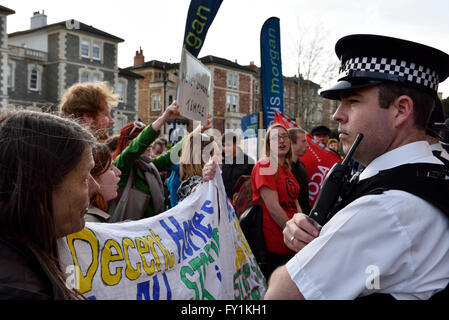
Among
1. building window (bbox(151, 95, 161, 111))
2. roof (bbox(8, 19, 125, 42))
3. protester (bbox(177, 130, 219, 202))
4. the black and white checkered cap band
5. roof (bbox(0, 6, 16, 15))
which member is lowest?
protester (bbox(177, 130, 219, 202))

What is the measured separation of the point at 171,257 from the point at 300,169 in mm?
3292

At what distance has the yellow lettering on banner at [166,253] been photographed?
2.65 m

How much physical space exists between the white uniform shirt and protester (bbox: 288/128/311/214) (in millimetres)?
3837

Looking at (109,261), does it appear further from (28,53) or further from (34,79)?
(28,53)

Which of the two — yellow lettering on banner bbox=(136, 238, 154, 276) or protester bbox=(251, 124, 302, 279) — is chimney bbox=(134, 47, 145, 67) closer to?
protester bbox=(251, 124, 302, 279)

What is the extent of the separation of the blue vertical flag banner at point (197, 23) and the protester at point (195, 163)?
951 mm

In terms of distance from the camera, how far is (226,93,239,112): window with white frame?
58.1 m

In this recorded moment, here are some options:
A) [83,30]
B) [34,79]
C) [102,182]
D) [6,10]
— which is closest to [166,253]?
[102,182]

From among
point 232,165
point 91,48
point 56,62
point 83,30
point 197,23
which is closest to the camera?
point 197,23

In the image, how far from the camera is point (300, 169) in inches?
222

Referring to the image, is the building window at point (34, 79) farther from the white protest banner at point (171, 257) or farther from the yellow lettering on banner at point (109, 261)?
the yellow lettering on banner at point (109, 261)

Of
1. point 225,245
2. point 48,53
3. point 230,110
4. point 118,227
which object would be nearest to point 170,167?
point 225,245

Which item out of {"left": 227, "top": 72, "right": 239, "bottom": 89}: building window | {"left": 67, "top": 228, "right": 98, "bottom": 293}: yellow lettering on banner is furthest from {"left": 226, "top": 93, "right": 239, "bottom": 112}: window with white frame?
{"left": 67, "top": 228, "right": 98, "bottom": 293}: yellow lettering on banner

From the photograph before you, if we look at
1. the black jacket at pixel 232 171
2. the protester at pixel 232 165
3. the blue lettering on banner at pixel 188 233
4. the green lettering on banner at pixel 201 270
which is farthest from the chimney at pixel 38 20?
the green lettering on banner at pixel 201 270
